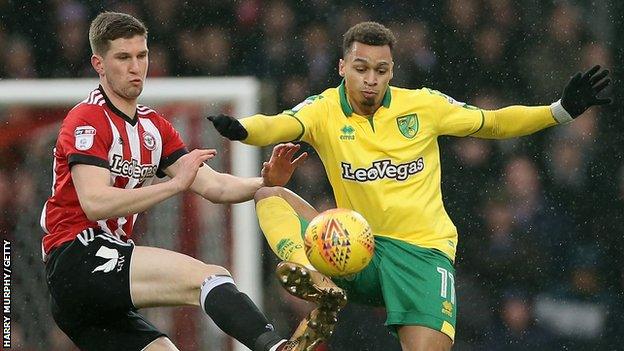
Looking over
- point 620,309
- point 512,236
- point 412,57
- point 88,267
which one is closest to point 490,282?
point 512,236

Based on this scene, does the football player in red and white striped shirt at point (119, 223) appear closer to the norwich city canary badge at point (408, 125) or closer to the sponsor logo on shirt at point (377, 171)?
the sponsor logo on shirt at point (377, 171)

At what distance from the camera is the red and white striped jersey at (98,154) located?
204 inches

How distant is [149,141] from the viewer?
543 centimetres

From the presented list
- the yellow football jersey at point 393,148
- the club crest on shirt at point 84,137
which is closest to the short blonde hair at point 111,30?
the club crest on shirt at point 84,137

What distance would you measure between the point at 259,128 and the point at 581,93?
1435 millimetres

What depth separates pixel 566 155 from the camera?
8.16m

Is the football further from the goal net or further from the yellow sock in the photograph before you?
the goal net

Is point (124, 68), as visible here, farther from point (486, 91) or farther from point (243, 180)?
point (486, 91)

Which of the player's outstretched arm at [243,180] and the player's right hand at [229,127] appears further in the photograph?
the player's outstretched arm at [243,180]

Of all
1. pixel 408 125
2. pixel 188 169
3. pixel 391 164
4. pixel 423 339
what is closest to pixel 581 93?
pixel 408 125

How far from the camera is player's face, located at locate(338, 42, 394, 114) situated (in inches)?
225

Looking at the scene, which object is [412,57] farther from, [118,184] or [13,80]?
[118,184]

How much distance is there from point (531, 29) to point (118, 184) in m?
3.75

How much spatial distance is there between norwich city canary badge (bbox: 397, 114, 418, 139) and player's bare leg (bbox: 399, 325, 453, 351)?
831 mm
